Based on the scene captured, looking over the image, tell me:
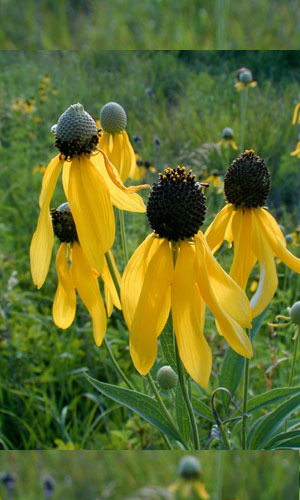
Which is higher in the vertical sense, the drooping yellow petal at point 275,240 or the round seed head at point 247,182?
the round seed head at point 247,182

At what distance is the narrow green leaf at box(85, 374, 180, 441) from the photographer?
0.68m

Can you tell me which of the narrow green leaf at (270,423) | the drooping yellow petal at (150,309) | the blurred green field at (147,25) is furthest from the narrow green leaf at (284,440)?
the blurred green field at (147,25)

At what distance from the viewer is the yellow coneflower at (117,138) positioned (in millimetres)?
860

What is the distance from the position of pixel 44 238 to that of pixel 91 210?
2.5 inches

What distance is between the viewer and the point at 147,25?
7.84 ft

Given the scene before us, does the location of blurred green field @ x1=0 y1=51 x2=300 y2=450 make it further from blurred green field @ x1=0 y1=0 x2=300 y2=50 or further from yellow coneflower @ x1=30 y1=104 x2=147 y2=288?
yellow coneflower @ x1=30 y1=104 x2=147 y2=288

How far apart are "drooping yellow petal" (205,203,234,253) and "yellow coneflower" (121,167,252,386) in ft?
0.36

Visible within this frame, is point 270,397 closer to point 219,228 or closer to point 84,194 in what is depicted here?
point 219,228

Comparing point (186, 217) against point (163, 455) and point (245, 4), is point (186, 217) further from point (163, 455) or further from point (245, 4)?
point (245, 4)

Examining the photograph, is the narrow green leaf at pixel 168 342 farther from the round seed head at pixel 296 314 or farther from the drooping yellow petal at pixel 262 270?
the round seed head at pixel 296 314

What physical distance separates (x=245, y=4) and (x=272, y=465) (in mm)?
1972

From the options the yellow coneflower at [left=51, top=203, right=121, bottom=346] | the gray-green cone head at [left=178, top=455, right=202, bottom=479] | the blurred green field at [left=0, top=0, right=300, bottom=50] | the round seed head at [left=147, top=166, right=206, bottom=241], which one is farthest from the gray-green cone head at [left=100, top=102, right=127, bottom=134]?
the blurred green field at [left=0, top=0, right=300, bottom=50]

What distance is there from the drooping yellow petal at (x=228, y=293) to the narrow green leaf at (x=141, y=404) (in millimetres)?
184

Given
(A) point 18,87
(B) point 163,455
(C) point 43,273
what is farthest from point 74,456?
(A) point 18,87
